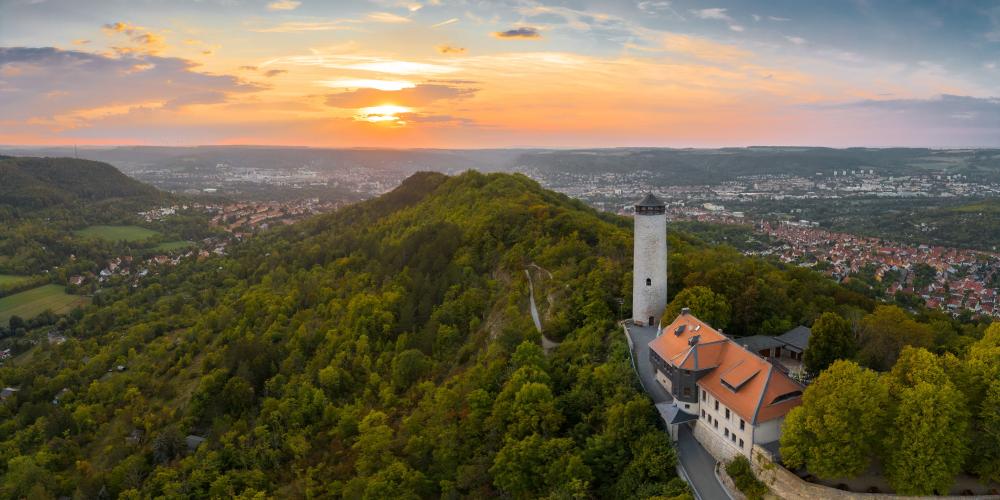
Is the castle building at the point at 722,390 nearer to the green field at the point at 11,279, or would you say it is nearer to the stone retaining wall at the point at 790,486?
the stone retaining wall at the point at 790,486

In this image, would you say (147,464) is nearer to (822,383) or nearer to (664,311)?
(664,311)

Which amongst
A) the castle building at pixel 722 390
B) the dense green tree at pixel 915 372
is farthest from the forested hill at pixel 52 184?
the dense green tree at pixel 915 372

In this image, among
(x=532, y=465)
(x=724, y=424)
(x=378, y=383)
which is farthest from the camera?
(x=378, y=383)

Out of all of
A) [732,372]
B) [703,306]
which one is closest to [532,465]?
[732,372]

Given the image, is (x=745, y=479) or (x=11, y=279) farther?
(x=11, y=279)

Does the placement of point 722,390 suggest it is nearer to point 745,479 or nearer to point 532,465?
point 745,479

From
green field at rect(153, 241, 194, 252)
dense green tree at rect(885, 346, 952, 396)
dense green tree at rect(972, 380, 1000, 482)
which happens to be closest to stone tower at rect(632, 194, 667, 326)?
dense green tree at rect(885, 346, 952, 396)
